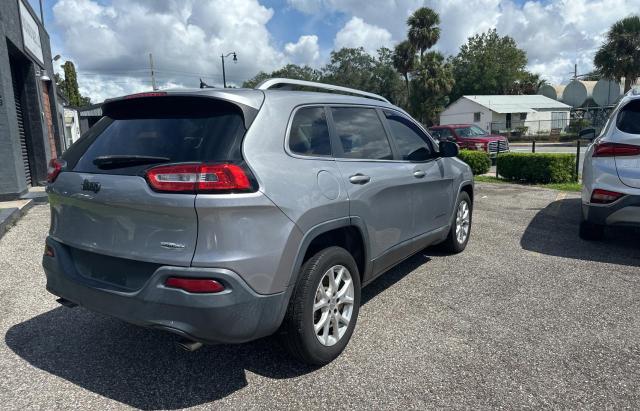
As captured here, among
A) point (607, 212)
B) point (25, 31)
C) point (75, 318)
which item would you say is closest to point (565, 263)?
point (607, 212)

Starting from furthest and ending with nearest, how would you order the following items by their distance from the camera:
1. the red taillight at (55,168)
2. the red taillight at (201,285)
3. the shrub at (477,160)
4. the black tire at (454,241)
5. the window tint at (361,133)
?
the shrub at (477,160) → the black tire at (454,241) → the window tint at (361,133) → the red taillight at (55,168) → the red taillight at (201,285)

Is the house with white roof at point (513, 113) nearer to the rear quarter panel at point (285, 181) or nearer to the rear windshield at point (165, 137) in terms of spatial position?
the rear quarter panel at point (285, 181)

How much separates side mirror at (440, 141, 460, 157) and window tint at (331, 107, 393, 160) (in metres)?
1.01

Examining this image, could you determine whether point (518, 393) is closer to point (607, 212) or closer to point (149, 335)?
point (149, 335)

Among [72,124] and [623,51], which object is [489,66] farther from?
[72,124]

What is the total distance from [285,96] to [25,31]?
11.6m

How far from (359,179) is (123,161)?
1539 millimetres

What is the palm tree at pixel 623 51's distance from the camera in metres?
33.1

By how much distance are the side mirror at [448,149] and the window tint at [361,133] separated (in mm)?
1013

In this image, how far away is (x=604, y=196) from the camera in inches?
201

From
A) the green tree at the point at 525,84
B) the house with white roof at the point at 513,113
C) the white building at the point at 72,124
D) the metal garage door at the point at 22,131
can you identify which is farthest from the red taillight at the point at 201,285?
the green tree at the point at 525,84

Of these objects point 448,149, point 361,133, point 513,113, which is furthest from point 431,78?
point 361,133

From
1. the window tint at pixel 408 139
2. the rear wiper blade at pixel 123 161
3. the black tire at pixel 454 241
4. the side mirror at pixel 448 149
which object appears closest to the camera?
the rear wiper blade at pixel 123 161

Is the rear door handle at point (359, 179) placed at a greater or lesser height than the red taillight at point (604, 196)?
greater
